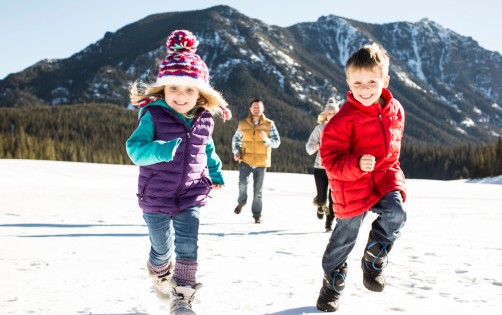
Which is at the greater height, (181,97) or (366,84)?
(366,84)

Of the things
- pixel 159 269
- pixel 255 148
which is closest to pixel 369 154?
pixel 159 269

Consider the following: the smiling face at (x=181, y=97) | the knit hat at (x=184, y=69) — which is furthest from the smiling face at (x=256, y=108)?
the smiling face at (x=181, y=97)

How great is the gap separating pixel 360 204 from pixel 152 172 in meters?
1.58

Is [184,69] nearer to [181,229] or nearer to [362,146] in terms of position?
[181,229]

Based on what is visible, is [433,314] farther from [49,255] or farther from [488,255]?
[49,255]

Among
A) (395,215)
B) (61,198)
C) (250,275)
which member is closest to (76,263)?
(250,275)

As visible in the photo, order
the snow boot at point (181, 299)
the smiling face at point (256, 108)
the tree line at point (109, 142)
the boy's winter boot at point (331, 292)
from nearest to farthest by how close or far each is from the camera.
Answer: the snow boot at point (181, 299) → the boy's winter boot at point (331, 292) → the smiling face at point (256, 108) → the tree line at point (109, 142)

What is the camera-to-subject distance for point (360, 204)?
3422mm

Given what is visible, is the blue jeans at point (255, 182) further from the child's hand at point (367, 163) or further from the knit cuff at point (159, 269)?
the child's hand at point (367, 163)

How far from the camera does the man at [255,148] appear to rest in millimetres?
9000

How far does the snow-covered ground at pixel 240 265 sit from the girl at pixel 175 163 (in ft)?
1.10

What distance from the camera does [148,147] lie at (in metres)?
3.19

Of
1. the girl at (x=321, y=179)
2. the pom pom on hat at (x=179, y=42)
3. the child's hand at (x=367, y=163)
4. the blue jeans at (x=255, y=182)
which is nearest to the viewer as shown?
the child's hand at (x=367, y=163)

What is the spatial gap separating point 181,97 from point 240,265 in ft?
7.53
